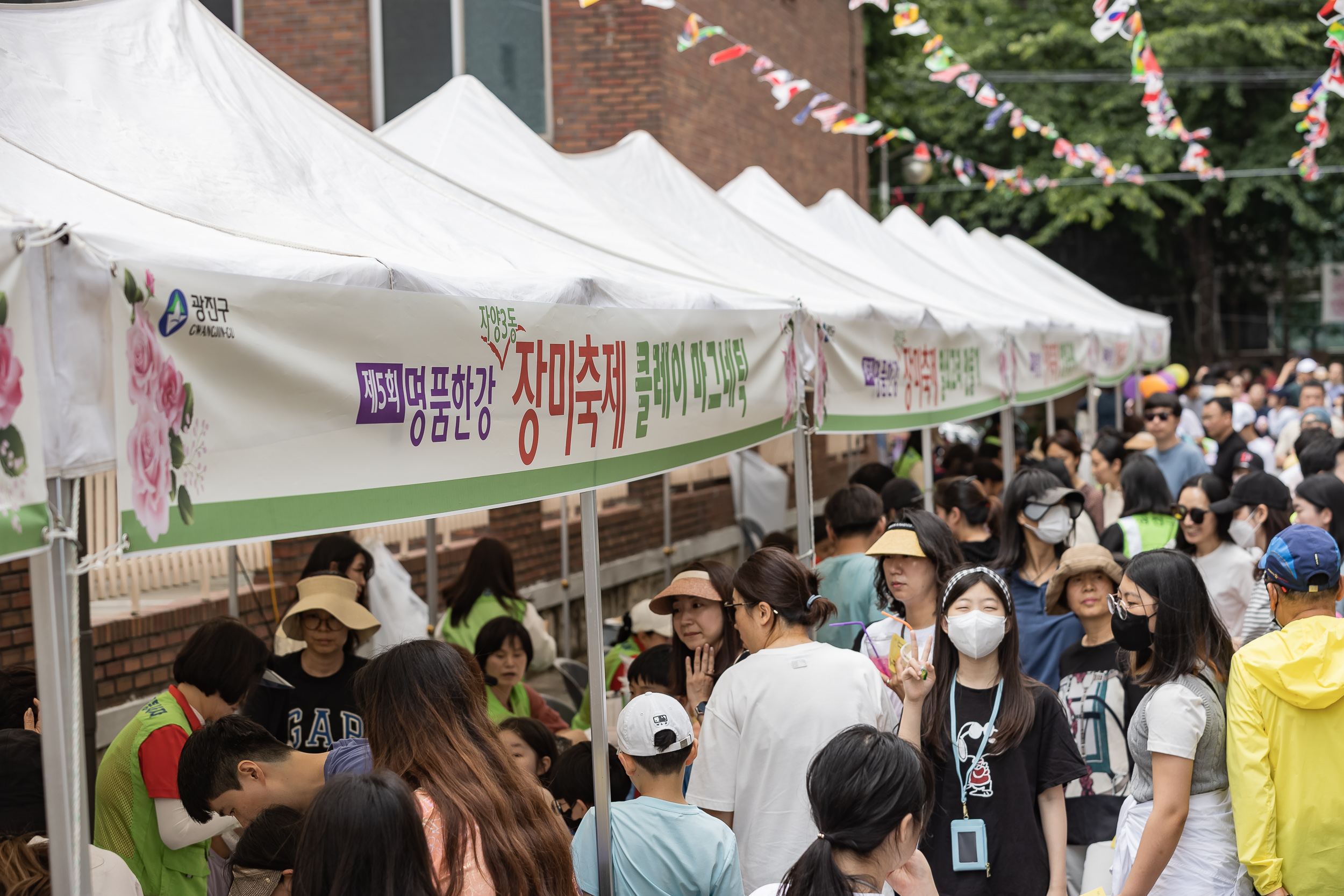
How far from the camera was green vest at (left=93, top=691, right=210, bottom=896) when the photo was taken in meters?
3.70

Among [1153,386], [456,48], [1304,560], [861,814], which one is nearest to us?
[861,814]

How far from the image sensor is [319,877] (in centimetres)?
221

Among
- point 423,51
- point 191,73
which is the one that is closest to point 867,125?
point 423,51

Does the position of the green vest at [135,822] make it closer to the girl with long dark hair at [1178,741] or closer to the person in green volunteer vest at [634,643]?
the person in green volunteer vest at [634,643]

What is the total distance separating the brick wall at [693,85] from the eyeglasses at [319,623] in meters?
9.48

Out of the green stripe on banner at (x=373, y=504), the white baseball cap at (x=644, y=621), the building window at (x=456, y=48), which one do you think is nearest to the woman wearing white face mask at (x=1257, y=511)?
the white baseball cap at (x=644, y=621)

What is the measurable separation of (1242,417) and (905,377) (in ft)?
36.0

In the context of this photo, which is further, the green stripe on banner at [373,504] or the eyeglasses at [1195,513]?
the eyeglasses at [1195,513]

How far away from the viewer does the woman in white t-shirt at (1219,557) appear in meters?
6.00

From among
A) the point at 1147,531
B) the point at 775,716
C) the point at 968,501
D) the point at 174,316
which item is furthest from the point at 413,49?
the point at 174,316

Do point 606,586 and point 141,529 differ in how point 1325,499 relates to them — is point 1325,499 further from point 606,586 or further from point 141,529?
point 606,586

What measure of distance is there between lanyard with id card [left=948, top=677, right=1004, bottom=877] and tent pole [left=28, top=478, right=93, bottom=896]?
2.37 metres

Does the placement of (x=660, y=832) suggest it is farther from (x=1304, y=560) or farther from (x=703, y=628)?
(x=1304, y=560)

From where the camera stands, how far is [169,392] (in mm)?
2154
